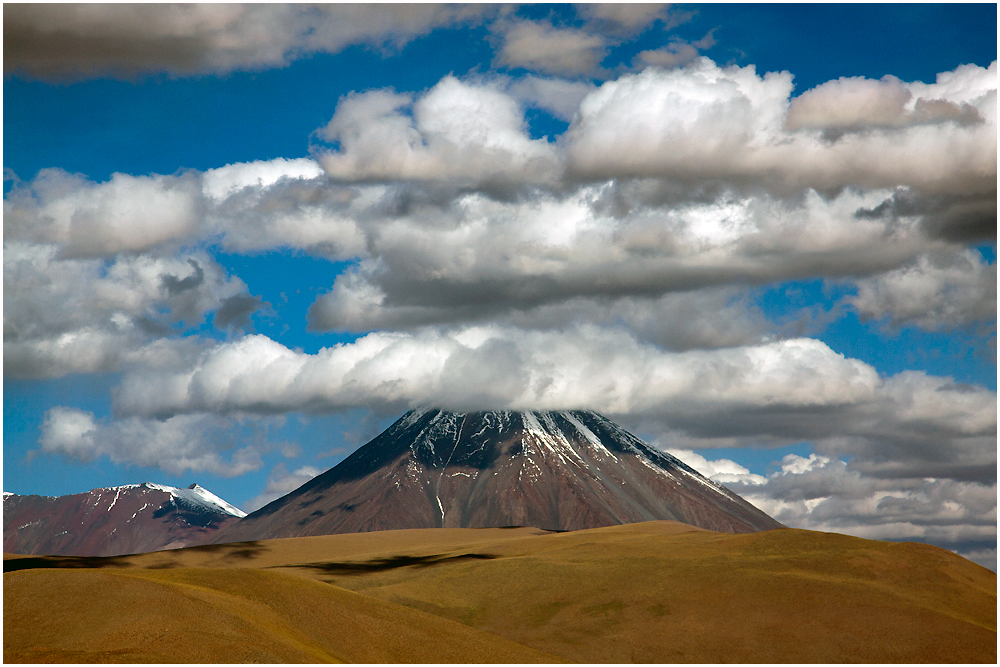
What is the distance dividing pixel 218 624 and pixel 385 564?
306ft

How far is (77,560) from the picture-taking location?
6890 inches

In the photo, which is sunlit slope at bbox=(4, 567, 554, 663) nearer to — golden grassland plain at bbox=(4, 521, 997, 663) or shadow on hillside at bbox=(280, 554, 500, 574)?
golden grassland plain at bbox=(4, 521, 997, 663)

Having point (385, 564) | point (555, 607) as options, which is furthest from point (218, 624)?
point (385, 564)

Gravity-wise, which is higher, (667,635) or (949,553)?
(949,553)

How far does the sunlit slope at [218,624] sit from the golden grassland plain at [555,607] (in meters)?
0.18

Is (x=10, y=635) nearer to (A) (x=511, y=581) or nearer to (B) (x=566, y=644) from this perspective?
(B) (x=566, y=644)

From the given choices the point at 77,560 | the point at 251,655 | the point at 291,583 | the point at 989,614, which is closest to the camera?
the point at 251,655

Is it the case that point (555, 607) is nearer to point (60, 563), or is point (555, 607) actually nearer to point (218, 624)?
point (218, 624)

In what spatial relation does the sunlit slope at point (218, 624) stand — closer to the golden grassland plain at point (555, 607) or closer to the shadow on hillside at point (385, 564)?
the golden grassland plain at point (555, 607)

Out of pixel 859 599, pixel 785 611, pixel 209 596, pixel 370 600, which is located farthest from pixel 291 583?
pixel 859 599

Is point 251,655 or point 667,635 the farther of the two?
point 667,635

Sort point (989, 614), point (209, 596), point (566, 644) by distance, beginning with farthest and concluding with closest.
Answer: point (989, 614) < point (566, 644) < point (209, 596)

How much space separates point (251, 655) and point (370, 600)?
30739mm

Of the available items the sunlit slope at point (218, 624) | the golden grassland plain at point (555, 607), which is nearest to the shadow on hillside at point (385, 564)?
the golden grassland plain at point (555, 607)
